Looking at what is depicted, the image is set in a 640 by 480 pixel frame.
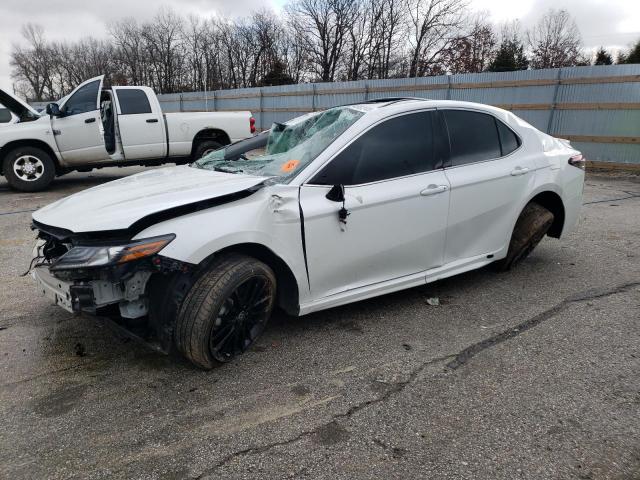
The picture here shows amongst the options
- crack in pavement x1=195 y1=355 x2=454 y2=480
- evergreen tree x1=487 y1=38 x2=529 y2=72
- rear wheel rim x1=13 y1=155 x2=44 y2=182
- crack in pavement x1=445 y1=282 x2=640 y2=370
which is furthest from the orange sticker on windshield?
evergreen tree x1=487 y1=38 x2=529 y2=72

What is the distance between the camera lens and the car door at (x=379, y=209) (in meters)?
3.15

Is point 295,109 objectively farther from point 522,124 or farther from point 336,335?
point 336,335

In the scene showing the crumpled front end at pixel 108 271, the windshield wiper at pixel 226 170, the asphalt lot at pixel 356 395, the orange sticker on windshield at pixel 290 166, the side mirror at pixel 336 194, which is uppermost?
the orange sticker on windshield at pixel 290 166

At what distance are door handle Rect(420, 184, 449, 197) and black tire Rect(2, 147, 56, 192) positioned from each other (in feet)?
27.5

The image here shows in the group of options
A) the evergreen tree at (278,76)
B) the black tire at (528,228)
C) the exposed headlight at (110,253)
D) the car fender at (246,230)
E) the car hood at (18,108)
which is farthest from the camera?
the evergreen tree at (278,76)

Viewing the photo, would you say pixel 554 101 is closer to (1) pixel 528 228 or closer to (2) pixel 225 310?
(1) pixel 528 228

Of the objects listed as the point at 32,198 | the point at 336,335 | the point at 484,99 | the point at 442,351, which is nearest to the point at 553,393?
the point at 442,351

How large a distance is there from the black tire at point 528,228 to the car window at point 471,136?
27.0 inches

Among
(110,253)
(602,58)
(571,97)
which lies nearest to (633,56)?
(602,58)

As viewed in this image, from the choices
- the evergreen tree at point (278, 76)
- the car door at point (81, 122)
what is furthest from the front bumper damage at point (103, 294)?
the evergreen tree at point (278, 76)

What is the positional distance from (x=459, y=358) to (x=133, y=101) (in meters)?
8.90

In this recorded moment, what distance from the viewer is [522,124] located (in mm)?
4398

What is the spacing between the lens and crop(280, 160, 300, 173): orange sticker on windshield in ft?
10.8

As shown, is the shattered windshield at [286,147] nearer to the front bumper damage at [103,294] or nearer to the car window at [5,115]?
the front bumper damage at [103,294]
